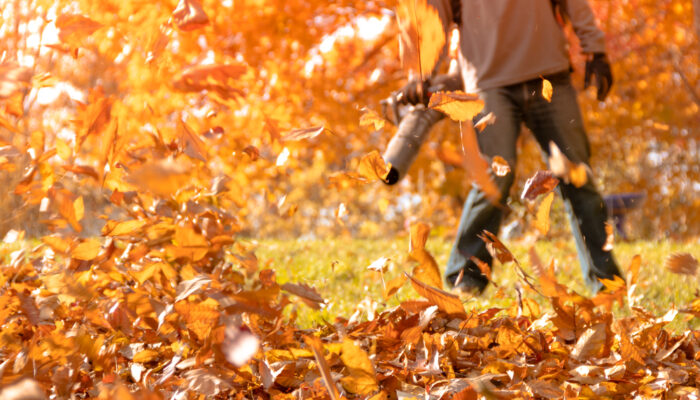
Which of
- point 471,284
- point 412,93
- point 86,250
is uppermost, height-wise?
point 412,93

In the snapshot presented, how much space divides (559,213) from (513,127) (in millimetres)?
5027

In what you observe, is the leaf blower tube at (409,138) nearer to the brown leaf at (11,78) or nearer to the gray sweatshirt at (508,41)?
the gray sweatshirt at (508,41)

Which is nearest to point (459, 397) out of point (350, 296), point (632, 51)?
point (350, 296)

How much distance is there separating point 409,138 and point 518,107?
0.59m

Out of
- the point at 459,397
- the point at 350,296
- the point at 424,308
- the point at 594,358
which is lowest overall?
the point at 350,296

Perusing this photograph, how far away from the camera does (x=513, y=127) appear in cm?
277

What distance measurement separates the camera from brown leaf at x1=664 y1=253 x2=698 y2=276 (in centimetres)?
147

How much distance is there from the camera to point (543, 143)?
2.85m

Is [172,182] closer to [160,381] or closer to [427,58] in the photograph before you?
[160,381]

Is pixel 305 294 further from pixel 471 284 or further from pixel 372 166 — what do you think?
pixel 471 284

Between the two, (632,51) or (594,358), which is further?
(632,51)

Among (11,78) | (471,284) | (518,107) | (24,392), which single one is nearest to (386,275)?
(471,284)

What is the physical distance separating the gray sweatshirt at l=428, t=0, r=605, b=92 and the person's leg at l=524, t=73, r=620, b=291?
0.34 ft

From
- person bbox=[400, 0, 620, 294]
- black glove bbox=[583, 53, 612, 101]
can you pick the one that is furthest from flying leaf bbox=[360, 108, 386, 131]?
black glove bbox=[583, 53, 612, 101]
